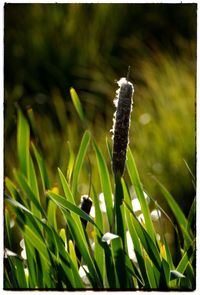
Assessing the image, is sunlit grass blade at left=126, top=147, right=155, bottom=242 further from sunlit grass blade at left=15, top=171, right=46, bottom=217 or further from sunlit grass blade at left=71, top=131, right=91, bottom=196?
sunlit grass blade at left=15, top=171, right=46, bottom=217

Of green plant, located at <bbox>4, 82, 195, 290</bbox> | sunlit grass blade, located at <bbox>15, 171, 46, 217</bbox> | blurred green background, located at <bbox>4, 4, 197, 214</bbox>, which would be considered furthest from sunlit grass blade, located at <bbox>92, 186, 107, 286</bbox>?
blurred green background, located at <bbox>4, 4, 197, 214</bbox>

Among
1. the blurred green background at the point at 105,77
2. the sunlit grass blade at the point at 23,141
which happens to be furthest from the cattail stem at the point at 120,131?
the blurred green background at the point at 105,77

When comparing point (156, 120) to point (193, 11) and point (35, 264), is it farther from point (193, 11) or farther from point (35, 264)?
point (35, 264)

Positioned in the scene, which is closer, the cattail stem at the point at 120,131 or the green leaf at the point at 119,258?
the cattail stem at the point at 120,131

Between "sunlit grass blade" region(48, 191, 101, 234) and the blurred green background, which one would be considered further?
the blurred green background

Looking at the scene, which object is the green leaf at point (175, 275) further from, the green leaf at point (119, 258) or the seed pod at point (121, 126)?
the seed pod at point (121, 126)

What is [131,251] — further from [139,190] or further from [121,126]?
[121,126]

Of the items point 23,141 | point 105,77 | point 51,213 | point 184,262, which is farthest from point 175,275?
point 105,77
